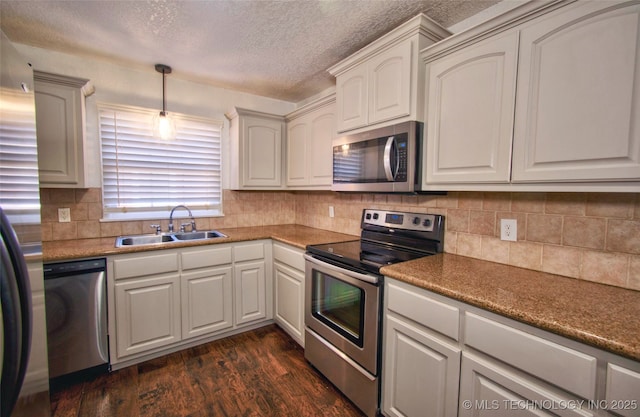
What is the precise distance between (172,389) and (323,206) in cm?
196

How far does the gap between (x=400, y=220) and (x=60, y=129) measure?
2511 millimetres

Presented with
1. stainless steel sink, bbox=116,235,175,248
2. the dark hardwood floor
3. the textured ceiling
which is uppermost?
the textured ceiling

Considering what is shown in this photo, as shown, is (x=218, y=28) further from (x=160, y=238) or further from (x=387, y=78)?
(x=160, y=238)

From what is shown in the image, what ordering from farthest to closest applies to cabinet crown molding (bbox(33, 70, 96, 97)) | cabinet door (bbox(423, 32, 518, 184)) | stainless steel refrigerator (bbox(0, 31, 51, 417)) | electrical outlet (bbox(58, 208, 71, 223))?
electrical outlet (bbox(58, 208, 71, 223)) < cabinet crown molding (bbox(33, 70, 96, 97)) < cabinet door (bbox(423, 32, 518, 184)) < stainless steel refrigerator (bbox(0, 31, 51, 417))

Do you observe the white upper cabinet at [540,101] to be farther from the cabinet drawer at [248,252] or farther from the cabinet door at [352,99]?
the cabinet drawer at [248,252]

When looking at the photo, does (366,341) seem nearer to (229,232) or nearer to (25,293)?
(25,293)

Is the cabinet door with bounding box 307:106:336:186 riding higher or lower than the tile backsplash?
higher

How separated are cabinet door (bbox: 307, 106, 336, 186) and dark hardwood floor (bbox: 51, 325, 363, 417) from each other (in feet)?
4.95

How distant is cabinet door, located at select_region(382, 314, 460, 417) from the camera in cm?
124

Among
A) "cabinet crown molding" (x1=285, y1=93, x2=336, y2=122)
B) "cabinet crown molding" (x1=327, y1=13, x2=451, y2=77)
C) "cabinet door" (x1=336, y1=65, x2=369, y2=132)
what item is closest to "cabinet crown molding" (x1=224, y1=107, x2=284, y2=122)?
"cabinet crown molding" (x1=285, y1=93, x2=336, y2=122)

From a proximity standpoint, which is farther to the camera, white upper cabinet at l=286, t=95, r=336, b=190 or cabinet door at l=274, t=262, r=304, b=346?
white upper cabinet at l=286, t=95, r=336, b=190

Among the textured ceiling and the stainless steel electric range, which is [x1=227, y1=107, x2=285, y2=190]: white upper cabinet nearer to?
the textured ceiling

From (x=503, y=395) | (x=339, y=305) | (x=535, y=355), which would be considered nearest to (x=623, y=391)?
(x=535, y=355)

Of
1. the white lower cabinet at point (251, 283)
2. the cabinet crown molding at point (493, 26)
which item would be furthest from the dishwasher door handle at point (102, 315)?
the cabinet crown molding at point (493, 26)
